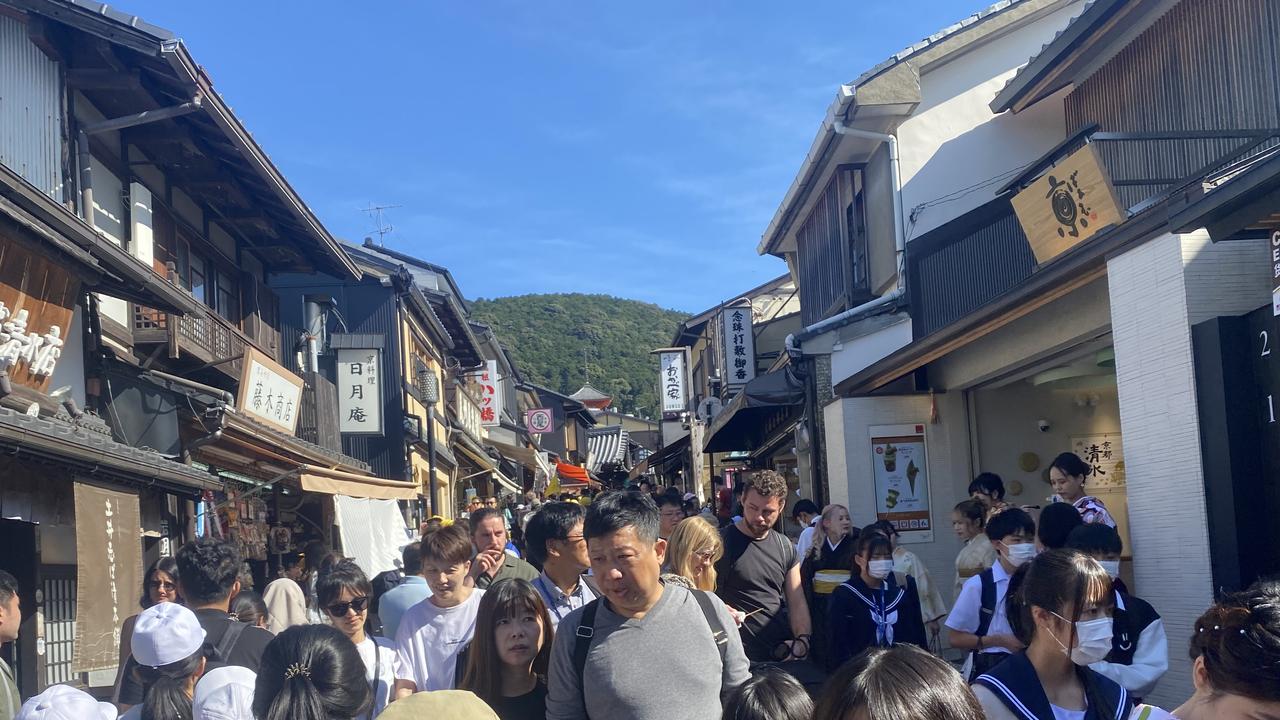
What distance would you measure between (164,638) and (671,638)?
1.94 m

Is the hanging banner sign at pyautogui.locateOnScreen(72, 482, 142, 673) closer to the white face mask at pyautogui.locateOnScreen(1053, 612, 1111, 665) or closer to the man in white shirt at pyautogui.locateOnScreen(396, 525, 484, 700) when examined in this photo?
the man in white shirt at pyautogui.locateOnScreen(396, 525, 484, 700)

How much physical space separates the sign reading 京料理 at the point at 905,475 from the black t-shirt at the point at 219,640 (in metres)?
9.06

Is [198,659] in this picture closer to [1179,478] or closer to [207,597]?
[207,597]

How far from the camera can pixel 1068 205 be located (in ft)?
27.7

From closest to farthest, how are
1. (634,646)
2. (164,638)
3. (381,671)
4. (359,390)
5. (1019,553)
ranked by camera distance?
(634,646), (164,638), (381,671), (1019,553), (359,390)

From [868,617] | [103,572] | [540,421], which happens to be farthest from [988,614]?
[540,421]

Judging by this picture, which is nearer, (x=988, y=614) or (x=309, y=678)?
(x=309, y=678)

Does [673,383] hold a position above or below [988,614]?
above

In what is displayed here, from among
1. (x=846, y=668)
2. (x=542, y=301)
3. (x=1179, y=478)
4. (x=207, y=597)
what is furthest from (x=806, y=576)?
(x=542, y=301)

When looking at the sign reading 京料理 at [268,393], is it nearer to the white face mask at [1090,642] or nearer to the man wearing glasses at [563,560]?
the man wearing glasses at [563,560]

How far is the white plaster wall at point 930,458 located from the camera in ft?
41.5

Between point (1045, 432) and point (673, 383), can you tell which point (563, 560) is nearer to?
point (1045, 432)

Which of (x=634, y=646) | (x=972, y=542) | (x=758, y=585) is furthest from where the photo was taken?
(x=972, y=542)

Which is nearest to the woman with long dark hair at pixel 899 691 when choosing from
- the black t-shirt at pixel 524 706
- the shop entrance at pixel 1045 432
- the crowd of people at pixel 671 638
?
the crowd of people at pixel 671 638
